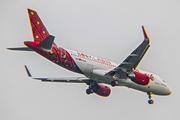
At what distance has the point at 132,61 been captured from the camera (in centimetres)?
3067

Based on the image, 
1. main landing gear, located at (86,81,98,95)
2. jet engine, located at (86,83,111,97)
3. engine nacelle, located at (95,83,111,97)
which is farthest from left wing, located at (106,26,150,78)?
engine nacelle, located at (95,83,111,97)

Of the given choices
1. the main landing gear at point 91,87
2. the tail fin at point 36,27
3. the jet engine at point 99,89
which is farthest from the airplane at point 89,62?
the jet engine at point 99,89

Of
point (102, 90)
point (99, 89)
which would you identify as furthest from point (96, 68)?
point (102, 90)

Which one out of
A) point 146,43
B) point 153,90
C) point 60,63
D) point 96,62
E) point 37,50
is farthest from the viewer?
point 153,90

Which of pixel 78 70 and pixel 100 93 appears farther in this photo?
pixel 100 93

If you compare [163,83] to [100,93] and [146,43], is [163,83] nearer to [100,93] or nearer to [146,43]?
[100,93]

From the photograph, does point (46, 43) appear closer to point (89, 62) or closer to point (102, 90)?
point (89, 62)

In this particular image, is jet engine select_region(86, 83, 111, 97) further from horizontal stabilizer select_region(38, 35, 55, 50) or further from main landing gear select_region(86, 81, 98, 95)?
horizontal stabilizer select_region(38, 35, 55, 50)

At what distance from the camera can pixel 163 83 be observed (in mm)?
37844

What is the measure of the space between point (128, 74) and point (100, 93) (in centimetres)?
737

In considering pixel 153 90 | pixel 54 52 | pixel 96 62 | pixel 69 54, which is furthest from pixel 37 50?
pixel 153 90

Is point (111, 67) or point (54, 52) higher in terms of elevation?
point (54, 52)

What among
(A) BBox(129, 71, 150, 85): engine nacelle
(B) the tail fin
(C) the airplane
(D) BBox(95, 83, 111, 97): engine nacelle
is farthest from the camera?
(D) BBox(95, 83, 111, 97): engine nacelle

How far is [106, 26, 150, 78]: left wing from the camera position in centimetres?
2819
